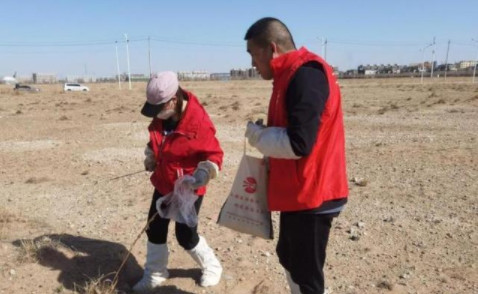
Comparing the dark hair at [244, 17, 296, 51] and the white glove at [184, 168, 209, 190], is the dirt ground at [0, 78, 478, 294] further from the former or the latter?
the dark hair at [244, 17, 296, 51]

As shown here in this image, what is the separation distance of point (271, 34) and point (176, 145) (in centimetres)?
113

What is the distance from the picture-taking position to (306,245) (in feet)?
7.40

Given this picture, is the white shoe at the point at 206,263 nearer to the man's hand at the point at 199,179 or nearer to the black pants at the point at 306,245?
the man's hand at the point at 199,179

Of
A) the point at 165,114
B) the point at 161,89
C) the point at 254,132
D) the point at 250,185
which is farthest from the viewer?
the point at 165,114

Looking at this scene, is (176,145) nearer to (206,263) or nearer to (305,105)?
(206,263)

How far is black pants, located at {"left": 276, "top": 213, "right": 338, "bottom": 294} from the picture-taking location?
2230 mm

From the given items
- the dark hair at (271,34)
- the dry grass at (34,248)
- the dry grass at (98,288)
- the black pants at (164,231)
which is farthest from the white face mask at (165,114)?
the dry grass at (34,248)

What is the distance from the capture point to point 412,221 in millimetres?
4707

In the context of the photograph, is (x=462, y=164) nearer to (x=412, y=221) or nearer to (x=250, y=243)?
(x=412, y=221)

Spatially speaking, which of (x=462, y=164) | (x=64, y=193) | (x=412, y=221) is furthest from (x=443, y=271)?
(x=64, y=193)

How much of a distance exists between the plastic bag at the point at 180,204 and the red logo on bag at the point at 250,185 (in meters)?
0.55

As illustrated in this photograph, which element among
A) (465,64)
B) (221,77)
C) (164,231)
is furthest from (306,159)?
(465,64)

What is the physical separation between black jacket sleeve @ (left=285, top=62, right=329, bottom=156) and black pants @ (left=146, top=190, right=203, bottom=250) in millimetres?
1371

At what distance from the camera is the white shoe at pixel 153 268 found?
3357mm
